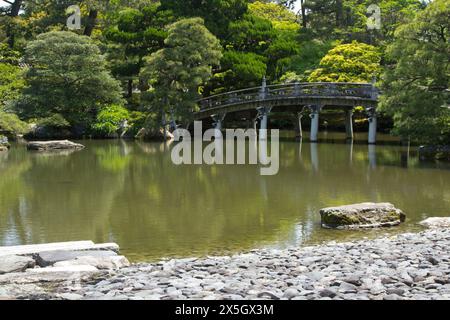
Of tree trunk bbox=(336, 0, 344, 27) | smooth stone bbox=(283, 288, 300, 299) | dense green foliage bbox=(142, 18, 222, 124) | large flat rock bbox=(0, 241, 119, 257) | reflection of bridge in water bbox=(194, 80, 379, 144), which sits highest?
tree trunk bbox=(336, 0, 344, 27)

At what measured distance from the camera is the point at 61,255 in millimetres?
7801

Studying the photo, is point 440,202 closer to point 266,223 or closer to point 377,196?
point 377,196

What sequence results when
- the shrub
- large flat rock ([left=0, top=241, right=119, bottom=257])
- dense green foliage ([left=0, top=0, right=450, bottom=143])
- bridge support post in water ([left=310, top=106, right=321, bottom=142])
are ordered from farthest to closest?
the shrub, dense green foliage ([left=0, top=0, right=450, bottom=143]), bridge support post in water ([left=310, top=106, right=321, bottom=142]), large flat rock ([left=0, top=241, right=119, bottom=257])

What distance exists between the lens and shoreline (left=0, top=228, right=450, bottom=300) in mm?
5590

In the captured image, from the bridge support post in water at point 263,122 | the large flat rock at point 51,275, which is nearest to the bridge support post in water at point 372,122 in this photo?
the bridge support post in water at point 263,122

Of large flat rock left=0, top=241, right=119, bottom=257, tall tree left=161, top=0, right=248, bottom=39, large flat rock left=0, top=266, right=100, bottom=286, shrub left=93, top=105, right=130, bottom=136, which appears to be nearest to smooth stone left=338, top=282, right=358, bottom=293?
large flat rock left=0, top=266, right=100, bottom=286

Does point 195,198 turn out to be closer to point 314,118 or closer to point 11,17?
point 314,118

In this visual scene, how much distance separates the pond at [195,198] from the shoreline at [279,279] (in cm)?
200

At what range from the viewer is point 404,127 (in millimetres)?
22250

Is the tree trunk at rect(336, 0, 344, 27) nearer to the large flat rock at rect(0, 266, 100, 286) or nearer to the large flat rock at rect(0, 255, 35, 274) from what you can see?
the large flat rock at rect(0, 255, 35, 274)

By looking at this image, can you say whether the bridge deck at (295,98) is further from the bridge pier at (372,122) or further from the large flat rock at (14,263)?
the large flat rock at (14,263)

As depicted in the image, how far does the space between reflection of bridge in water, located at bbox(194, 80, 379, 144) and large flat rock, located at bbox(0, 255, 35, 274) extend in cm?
2398
